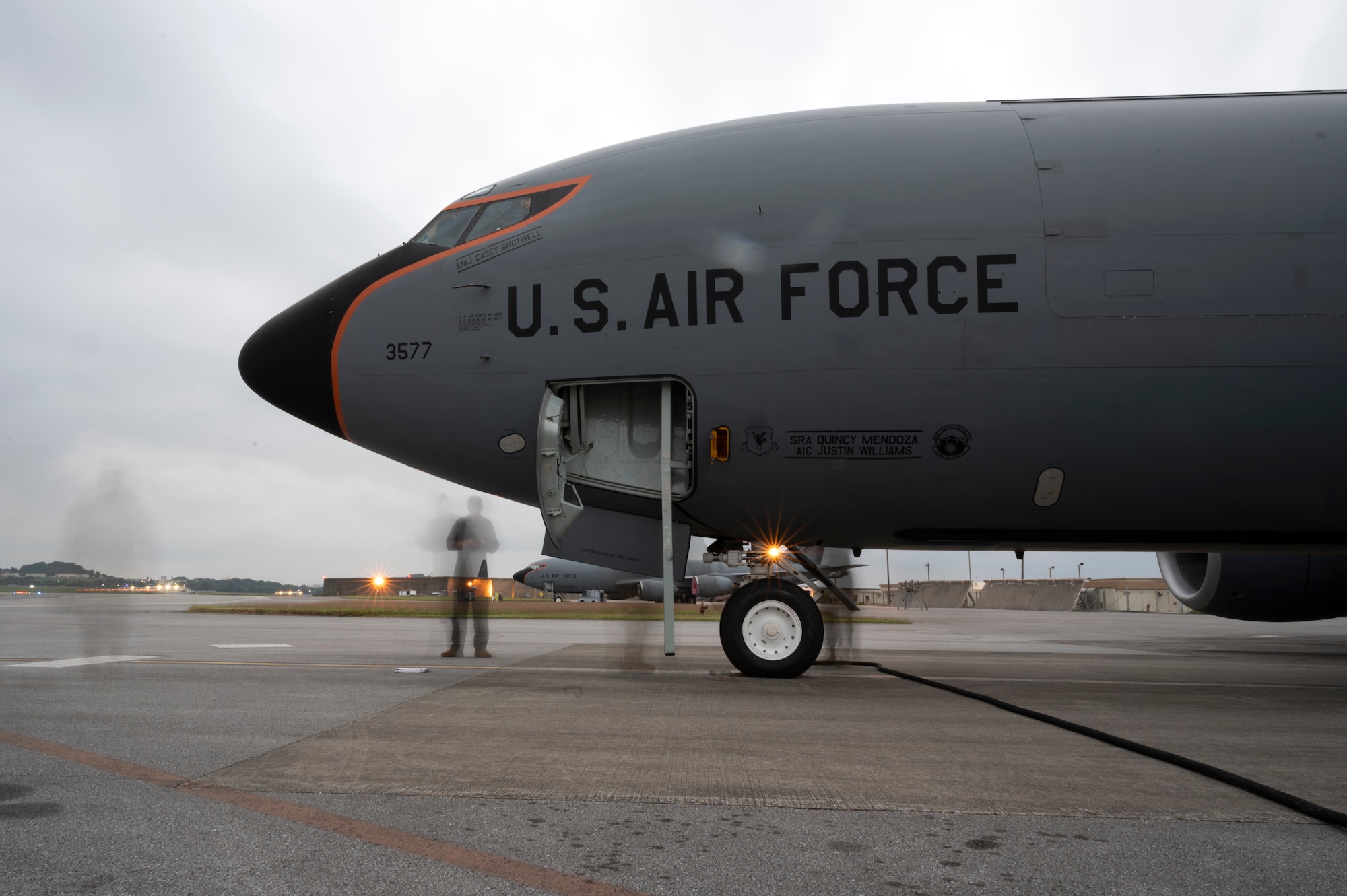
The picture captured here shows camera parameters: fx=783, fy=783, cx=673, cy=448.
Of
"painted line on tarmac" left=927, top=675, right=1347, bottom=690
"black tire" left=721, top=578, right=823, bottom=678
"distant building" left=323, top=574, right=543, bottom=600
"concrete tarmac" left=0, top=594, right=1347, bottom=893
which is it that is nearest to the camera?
"concrete tarmac" left=0, top=594, right=1347, bottom=893

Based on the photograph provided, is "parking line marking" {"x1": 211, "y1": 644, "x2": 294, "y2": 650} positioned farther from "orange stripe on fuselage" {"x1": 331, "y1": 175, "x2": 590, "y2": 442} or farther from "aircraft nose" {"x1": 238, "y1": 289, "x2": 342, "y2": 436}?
"orange stripe on fuselage" {"x1": 331, "y1": 175, "x2": 590, "y2": 442}

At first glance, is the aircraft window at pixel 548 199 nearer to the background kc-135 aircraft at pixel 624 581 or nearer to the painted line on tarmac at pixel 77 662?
the painted line on tarmac at pixel 77 662

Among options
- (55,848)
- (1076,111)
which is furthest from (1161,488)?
(55,848)

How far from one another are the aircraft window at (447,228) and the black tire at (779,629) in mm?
4623

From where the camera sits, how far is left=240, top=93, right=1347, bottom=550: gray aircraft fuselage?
21.6 ft

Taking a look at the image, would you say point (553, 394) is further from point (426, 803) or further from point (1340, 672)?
point (1340, 672)

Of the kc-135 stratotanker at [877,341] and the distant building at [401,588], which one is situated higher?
the kc-135 stratotanker at [877,341]

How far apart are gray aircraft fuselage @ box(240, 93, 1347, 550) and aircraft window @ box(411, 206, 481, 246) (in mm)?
276

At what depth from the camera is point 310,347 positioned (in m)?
7.94

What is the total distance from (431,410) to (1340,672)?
1116 cm

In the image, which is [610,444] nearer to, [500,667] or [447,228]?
[500,667]

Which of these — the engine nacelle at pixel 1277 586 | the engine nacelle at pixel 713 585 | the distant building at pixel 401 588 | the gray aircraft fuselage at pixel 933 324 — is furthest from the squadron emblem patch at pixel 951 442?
the distant building at pixel 401 588

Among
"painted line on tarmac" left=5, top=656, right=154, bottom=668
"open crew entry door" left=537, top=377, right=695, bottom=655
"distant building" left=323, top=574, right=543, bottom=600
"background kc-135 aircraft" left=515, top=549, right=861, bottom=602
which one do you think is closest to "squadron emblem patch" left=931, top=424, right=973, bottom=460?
"open crew entry door" left=537, top=377, right=695, bottom=655

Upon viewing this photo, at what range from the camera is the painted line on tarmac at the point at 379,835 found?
238 centimetres
